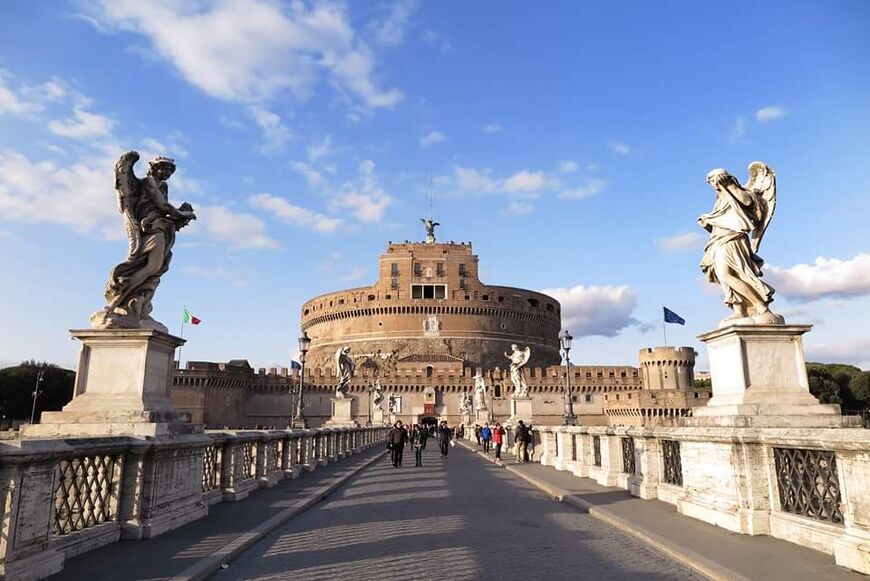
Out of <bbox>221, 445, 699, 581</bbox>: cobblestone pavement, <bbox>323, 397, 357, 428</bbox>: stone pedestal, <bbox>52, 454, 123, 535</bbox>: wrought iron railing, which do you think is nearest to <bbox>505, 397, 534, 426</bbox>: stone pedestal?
<bbox>323, 397, 357, 428</bbox>: stone pedestal

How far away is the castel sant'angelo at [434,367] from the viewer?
223 ft

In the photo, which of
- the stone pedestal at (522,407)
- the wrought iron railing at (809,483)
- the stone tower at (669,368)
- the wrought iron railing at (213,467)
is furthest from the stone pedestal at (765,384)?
the stone tower at (669,368)

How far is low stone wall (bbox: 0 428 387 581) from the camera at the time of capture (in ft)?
13.9

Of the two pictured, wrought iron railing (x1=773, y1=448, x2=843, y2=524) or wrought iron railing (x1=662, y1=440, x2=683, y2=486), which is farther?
wrought iron railing (x1=662, y1=440, x2=683, y2=486)

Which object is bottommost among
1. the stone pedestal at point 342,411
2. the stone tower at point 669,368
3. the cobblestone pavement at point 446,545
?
the cobblestone pavement at point 446,545

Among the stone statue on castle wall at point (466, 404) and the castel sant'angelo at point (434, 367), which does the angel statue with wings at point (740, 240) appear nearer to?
the castel sant'angelo at point (434, 367)

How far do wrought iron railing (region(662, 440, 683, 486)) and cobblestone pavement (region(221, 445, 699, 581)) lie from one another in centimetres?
150

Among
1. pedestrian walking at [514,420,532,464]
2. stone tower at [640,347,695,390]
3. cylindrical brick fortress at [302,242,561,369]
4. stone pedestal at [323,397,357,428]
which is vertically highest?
cylindrical brick fortress at [302,242,561,369]

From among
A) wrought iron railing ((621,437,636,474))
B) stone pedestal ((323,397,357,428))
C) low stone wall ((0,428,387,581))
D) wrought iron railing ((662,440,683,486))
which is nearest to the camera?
low stone wall ((0,428,387,581))

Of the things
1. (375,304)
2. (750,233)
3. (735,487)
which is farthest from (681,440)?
(375,304)

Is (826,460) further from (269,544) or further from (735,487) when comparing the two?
(269,544)

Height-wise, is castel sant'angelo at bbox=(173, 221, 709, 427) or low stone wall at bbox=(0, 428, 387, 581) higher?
castel sant'angelo at bbox=(173, 221, 709, 427)

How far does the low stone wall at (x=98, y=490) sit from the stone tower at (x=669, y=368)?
243 ft

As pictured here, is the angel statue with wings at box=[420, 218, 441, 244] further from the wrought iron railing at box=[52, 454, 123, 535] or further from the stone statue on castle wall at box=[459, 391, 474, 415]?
the wrought iron railing at box=[52, 454, 123, 535]
